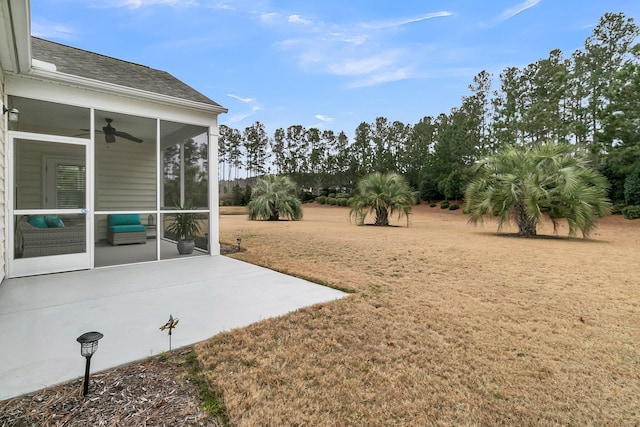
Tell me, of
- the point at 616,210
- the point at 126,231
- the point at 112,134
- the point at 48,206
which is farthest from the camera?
the point at 616,210

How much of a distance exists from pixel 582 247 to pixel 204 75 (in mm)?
16165

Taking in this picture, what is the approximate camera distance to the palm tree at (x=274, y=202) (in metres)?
16.9

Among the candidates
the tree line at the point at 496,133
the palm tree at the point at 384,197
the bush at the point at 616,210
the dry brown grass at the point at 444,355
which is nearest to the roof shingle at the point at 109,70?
the dry brown grass at the point at 444,355

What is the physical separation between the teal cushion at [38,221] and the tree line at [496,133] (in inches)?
514

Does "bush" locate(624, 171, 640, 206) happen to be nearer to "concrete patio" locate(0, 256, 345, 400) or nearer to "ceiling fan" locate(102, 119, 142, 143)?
"concrete patio" locate(0, 256, 345, 400)

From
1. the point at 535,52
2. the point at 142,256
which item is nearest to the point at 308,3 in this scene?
the point at 142,256

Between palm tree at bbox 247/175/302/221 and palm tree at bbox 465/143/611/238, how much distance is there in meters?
9.36

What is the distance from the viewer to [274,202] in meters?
16.9

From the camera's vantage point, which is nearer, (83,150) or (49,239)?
(49,239)

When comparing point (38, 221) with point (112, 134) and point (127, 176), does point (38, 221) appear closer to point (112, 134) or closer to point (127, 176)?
point (112, 134)

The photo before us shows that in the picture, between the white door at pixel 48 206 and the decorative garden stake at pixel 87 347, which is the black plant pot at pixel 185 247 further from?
the decorative garden stake at pixel 87 347

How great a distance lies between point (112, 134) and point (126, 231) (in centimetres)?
201

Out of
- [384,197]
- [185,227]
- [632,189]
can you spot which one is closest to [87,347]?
[185,227]

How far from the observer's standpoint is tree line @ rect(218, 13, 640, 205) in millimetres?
15305
